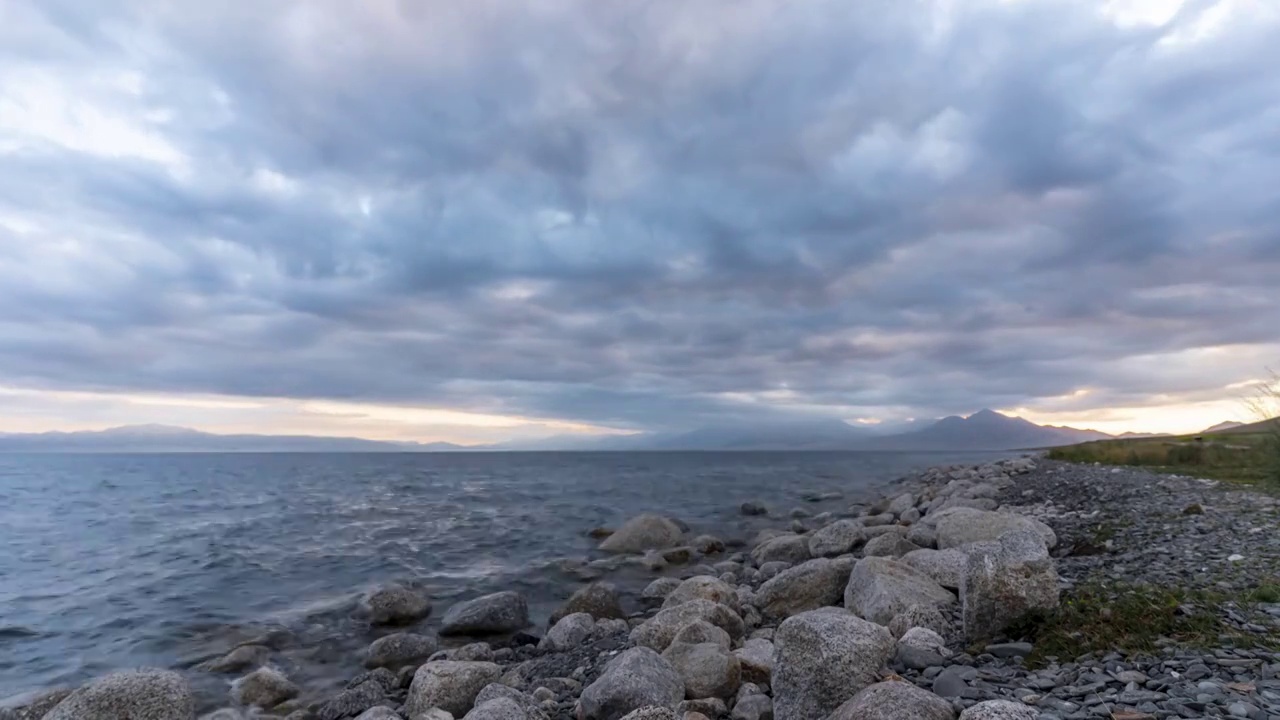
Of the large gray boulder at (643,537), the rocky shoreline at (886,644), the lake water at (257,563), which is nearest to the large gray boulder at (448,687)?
the rocky shoreline at (886,644)

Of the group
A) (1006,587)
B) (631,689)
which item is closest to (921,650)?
(1006,587)

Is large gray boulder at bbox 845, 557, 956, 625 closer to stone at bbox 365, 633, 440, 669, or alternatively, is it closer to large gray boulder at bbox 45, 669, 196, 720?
stone at bbox 365, 633, 440, 669

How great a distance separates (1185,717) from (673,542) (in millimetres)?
19139

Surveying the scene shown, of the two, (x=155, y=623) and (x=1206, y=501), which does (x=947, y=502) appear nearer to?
(x=1206, y=501)

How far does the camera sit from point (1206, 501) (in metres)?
16.1

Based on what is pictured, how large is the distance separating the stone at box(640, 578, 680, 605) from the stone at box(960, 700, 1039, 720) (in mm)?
11284

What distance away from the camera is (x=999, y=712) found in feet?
14.7

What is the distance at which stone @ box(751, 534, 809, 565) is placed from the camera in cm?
1808

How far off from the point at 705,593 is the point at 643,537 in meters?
10.8

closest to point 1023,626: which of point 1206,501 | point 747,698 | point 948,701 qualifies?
point 948,701

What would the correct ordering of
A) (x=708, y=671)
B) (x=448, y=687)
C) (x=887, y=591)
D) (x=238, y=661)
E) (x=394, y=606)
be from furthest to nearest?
1. (x=394, y=606)
2. (x=238, y=661)
3. (x=887, y=591)
4. (x=448, y=687)
5. (x=708, y=671)

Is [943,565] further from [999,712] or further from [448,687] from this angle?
[448,687]

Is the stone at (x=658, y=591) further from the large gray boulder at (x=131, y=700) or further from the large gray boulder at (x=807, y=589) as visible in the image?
the large gray boulder at (x=131, y=700)

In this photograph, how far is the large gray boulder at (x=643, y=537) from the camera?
73.9 ft
